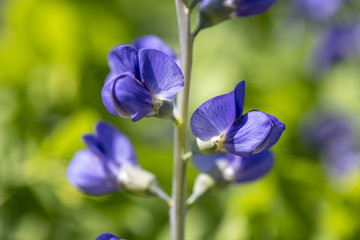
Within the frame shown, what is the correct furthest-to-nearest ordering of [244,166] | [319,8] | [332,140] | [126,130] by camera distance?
[319,8] < [332,140] < [126,130] < [244,166]

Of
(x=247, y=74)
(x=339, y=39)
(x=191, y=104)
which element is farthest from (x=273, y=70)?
(x=339, y=39)

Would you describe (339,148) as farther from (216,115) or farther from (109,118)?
(216,115)

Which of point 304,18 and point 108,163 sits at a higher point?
point 108,163

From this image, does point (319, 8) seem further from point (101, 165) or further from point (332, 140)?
point (101, 165)

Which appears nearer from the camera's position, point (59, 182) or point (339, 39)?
point (59, 182)

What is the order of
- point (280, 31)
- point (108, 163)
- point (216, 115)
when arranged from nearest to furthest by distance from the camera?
point (216, 115), point (108, 163), point (280, 31)

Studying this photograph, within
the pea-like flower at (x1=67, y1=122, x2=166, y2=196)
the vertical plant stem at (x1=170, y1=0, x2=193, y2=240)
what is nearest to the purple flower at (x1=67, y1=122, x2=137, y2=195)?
the pea-like flower at (x1=67, y1=122, x2=166, y2=196)

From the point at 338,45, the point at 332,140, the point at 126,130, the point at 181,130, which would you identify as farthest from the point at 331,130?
the point at 181,130

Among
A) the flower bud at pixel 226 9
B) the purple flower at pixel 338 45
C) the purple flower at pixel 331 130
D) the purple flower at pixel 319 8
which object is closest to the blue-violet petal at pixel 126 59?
the flower bud at pixel 226 9
